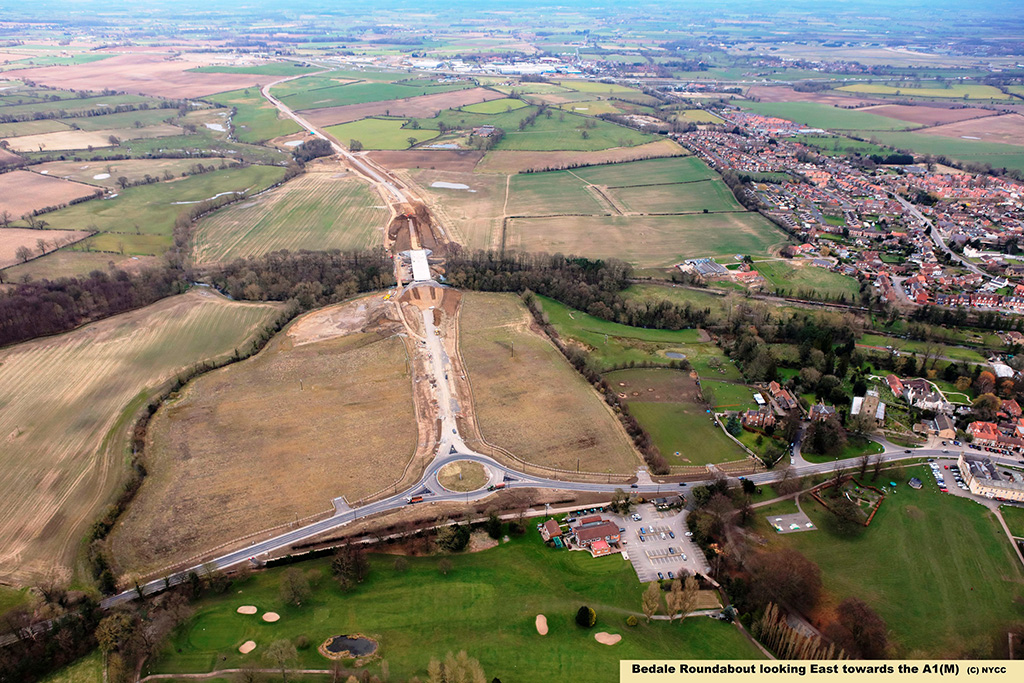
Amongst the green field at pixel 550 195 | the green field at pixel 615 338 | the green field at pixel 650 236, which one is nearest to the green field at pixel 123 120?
the green field at pixel 550 195

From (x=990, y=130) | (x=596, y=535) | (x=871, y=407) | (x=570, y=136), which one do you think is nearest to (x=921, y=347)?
(x=871, y=407)

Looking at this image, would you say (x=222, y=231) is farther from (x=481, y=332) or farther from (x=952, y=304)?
(x=952, y=304)

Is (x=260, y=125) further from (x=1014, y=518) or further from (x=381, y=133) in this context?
(x=1014, y=518)

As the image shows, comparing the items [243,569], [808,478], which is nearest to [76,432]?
[243,569]

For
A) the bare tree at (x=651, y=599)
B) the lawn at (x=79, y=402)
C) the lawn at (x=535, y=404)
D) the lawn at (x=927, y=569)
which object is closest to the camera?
the lawn at (x=927, y=569)

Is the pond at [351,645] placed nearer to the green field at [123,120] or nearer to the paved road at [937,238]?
the paved road at [937,238]
